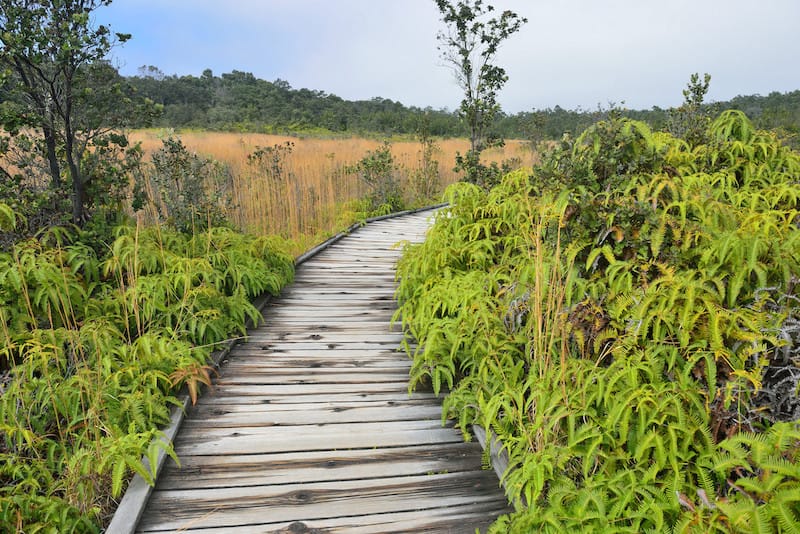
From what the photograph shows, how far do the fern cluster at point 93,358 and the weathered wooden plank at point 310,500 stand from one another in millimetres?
202

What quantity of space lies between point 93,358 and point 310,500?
4.80 feet

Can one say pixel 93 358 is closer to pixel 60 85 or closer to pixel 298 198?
pixel 60 85

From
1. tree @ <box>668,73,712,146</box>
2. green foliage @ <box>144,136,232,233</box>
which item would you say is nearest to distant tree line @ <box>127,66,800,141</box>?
tree @ <box>668,73,712,146</box>

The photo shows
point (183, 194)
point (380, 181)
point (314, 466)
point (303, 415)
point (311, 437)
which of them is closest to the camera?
point (314, 466)

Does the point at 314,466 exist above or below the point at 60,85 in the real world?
below

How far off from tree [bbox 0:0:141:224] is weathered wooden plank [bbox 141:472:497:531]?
257 centimetres

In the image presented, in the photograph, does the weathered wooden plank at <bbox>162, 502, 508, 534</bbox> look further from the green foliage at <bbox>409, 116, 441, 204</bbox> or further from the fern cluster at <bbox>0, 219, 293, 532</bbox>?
the green foliage at <bbox>409, 116, 441, 204</bbox>

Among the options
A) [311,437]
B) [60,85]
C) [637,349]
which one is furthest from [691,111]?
[60,85]

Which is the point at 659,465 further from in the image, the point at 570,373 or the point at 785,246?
the point at 785,246

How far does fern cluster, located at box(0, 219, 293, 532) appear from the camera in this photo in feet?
6.19

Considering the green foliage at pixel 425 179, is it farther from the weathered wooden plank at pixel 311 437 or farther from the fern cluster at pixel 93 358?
the weathered wooden plank at pixel 311 437

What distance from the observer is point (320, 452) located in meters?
2.19

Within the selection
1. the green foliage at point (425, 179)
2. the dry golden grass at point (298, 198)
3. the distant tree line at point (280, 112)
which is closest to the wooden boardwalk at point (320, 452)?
the dry golden grass at point (298, 198)

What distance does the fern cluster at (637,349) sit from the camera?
4.96 feet
